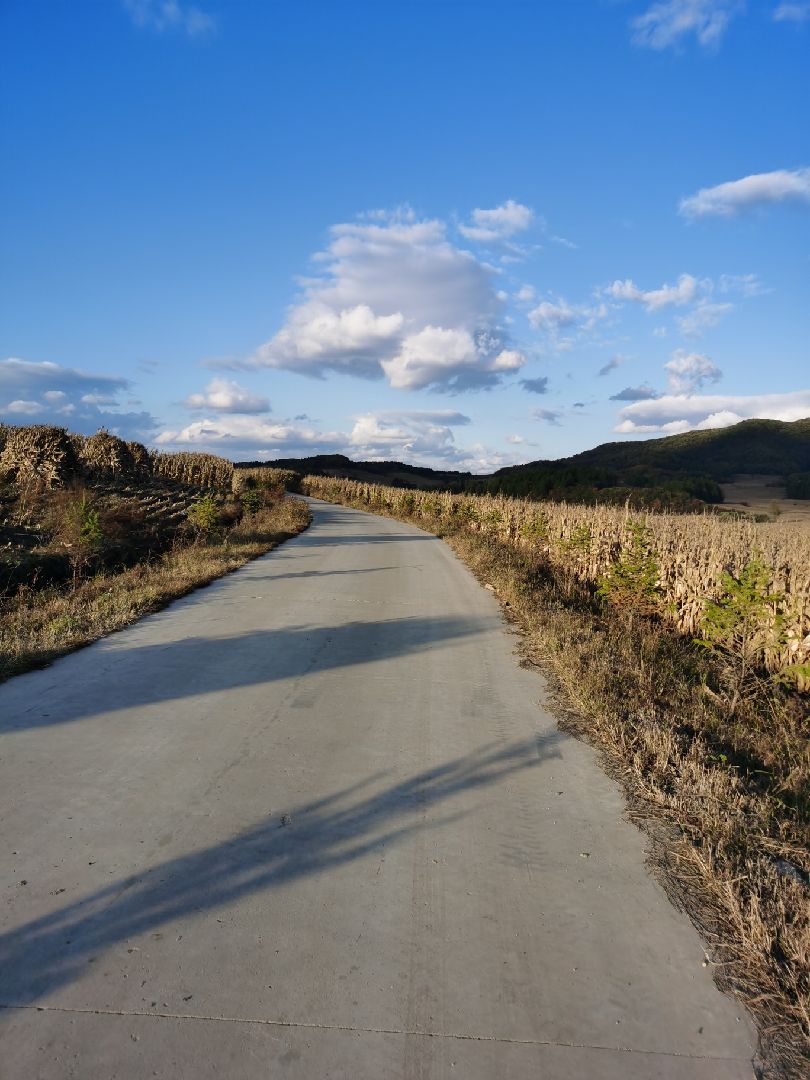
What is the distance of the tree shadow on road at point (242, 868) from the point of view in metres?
2.72

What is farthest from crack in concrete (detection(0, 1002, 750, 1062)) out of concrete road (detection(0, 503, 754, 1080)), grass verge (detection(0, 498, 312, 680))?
grass verge (detection(0, 498, 312, 680))

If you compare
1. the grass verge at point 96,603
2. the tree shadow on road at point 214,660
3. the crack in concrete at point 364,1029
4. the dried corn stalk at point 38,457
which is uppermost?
the dried corn stalk at point 38,457

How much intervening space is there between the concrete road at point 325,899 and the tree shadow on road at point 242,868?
0.01m

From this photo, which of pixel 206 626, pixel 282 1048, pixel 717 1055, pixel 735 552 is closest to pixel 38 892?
pixel 282 1048

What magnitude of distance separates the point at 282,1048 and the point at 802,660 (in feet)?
22.0

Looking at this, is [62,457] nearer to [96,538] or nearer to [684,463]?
[96,538]

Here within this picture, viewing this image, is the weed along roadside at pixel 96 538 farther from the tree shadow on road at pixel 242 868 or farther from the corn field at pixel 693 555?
the corn field at pixel 693 555

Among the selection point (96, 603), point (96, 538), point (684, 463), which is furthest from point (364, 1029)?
point (684, 463)

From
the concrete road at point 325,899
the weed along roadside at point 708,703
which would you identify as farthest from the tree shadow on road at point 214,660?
the weed along roadside at point 708,703

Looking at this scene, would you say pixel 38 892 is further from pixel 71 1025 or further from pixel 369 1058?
pixel 369 1058

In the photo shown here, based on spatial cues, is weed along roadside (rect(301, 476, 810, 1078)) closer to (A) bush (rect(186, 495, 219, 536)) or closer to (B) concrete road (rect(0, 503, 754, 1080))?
(B) concrete road (rect(0, 503, 754, 1080))

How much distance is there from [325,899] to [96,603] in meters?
7.65

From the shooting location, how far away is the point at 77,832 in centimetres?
362

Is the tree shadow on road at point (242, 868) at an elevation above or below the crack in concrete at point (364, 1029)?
above
